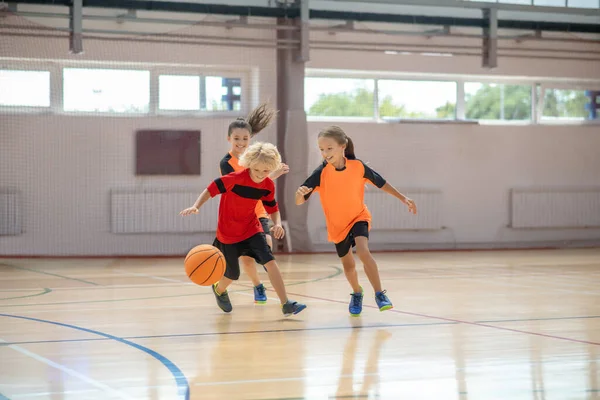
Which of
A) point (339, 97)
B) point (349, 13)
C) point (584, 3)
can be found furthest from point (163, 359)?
point (584, 3)

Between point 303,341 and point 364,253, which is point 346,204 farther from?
point 303,341

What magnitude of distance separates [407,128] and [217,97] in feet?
8.83

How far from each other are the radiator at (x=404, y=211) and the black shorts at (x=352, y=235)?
6716 mm

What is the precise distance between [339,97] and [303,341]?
8159mm

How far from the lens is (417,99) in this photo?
1293 cm

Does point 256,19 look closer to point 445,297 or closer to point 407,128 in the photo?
point 407,128

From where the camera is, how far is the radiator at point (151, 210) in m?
11.4

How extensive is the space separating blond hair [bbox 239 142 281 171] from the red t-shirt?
0.16m

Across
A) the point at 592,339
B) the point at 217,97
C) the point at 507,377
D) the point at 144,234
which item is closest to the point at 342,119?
the point at 217,97

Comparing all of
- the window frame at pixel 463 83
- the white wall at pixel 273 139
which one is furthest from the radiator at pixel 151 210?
the window frame at pixel 463 83

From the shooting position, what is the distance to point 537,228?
1336cm

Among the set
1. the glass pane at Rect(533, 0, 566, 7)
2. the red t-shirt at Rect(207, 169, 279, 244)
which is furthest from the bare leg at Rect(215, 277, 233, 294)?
the glass pane at Rect(533, 0, 566, 7)

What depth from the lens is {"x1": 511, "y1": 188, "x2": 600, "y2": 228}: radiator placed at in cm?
1318

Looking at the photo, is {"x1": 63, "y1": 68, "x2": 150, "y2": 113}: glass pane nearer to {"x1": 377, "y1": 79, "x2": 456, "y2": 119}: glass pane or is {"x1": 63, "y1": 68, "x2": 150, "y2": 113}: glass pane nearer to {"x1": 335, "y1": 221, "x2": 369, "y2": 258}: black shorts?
{"x1": 377, "y1": 79, "x2": 456, "y2": 119}: glass pane
